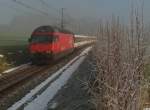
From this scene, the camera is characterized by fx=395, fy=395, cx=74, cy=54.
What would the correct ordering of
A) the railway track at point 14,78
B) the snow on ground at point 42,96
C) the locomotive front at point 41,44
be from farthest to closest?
the locomotive front at point 41,44 → the railway track at point 14,78 → the snow on ground at point 42,96

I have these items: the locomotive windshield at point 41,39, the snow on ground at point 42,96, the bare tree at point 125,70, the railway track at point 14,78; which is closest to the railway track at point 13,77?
the railway track at point 14,78

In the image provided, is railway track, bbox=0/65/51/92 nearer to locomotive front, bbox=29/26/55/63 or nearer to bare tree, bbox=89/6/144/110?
locomotive front, bbox=29/26/55/63

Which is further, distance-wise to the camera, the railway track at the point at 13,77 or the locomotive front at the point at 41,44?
the locomotive front at the point at 41,44

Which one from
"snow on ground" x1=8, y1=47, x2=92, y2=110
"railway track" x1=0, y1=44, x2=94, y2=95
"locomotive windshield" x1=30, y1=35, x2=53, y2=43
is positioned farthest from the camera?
"locomotive windshield" x1=30, y1=35, x2=53, y2=43

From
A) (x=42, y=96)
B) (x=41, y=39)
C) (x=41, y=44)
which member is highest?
(x=41, y=39)

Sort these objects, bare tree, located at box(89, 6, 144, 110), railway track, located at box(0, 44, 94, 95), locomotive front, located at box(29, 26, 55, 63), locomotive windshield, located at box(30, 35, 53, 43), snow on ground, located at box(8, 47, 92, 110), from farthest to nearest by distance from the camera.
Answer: locomotive windshield, located at box(30, 35, 53, 43)
locomotive front, located at box(29, 26, 55, 63)
railway track, located at box(0, 44, 94, 95)
snow on ground, located at box(8, 47, 92, 110)
bare tree, located at box(89, 6, 144, 110)

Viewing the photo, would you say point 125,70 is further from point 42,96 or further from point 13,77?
point 13,77

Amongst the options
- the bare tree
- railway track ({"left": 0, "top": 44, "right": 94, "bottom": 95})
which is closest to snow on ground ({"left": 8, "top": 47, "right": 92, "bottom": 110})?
railway track ({"left": 0, "top": 44, "right": 94, "bottom": 95})

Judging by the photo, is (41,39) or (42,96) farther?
(41,39)

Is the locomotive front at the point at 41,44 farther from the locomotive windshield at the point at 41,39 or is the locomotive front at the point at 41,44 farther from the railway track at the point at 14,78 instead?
the railway track at the point at 14,78

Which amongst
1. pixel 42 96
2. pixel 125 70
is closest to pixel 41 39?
pixel 42 96

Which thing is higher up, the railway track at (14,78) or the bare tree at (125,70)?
the bare tree at (125,70)

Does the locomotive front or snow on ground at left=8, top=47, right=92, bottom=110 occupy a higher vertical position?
the locomotive front

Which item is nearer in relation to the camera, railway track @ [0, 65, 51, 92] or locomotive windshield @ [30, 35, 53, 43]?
railway track @ [0, 65, 51, 92]
